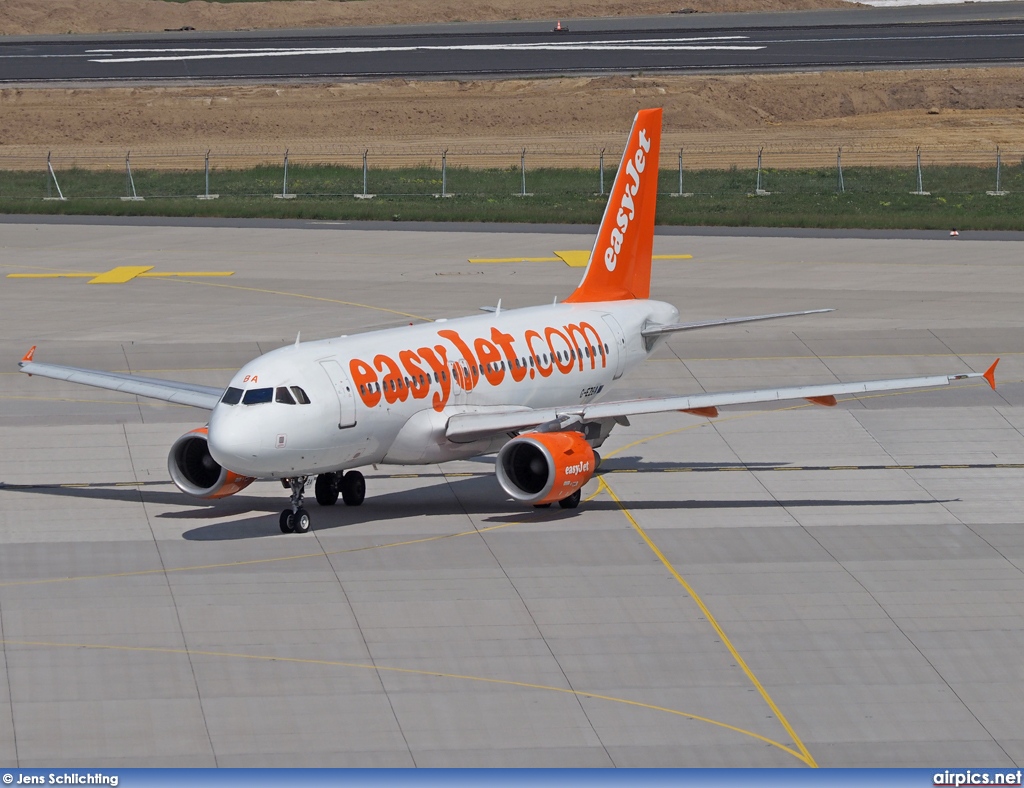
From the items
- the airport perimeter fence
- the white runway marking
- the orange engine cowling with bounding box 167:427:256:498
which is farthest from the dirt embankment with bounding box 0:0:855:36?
the orange engine cowling with bounding box 167:427:256:498

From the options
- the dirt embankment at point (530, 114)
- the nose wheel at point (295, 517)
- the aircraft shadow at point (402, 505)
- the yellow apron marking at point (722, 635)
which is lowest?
the aircraft shadow at point (402, 505)

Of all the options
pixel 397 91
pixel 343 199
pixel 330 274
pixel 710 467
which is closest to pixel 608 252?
pixel 710 467

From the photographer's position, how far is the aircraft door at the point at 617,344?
4334 centimetres

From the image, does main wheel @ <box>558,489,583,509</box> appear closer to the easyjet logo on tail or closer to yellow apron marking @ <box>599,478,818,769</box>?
yellow apron marking @ <box>599,478,818,769</box>

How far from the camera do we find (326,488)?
38.3m

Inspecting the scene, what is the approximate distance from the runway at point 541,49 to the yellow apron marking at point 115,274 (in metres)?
61.8

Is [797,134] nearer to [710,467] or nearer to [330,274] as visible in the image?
[330,274]

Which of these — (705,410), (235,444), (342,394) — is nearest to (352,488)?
(342,394)

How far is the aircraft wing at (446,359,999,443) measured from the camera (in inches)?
1463

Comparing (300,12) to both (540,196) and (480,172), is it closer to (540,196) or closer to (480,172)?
(480,172)

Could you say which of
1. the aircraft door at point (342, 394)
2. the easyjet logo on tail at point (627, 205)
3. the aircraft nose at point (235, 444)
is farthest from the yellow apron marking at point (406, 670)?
the easyjet logo on tail at point (627, 205)

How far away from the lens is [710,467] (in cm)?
4294
